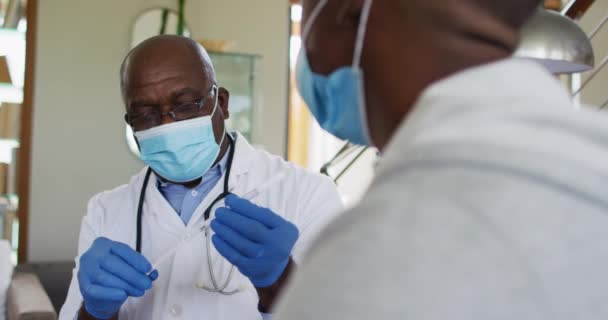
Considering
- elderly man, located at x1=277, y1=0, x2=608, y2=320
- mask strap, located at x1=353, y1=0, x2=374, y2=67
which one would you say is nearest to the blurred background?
mask strap, located at x1=353, y1=0, x2=374, y2=67

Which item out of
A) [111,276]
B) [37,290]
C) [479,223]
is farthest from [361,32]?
[37,290]

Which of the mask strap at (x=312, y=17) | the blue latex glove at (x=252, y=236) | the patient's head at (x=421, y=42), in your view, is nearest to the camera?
the patient's head at (x=421, y=42)

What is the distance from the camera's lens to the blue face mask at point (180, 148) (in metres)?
1.46

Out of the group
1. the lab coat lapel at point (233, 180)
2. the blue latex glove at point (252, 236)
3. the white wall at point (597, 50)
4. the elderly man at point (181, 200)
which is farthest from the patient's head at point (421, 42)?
the white wall at point (597, 50)

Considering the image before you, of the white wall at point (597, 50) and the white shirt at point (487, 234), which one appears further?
the white wall at point (597, 50)

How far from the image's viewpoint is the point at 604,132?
385 mm

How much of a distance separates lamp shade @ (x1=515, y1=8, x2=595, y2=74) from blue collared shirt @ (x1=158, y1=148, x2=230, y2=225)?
807 millimetres

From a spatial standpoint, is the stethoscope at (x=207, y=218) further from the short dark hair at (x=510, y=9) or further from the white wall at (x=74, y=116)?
the white wall at (x=74, y=116)

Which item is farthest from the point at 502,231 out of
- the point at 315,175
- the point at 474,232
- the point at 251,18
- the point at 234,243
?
the point at 251,18

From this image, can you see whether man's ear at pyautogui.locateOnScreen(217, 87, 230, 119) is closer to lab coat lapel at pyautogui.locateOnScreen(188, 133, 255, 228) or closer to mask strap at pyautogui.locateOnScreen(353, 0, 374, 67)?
lab coat lapel at pyautogui.locateOnScreen(188, 133, 255, 228)

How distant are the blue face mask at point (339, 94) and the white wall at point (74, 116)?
112 inches

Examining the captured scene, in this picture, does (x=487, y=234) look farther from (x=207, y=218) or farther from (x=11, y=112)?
(x=11, y=112)

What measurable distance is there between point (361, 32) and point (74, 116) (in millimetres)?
3048

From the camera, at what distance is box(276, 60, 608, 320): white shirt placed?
1.18 ft
